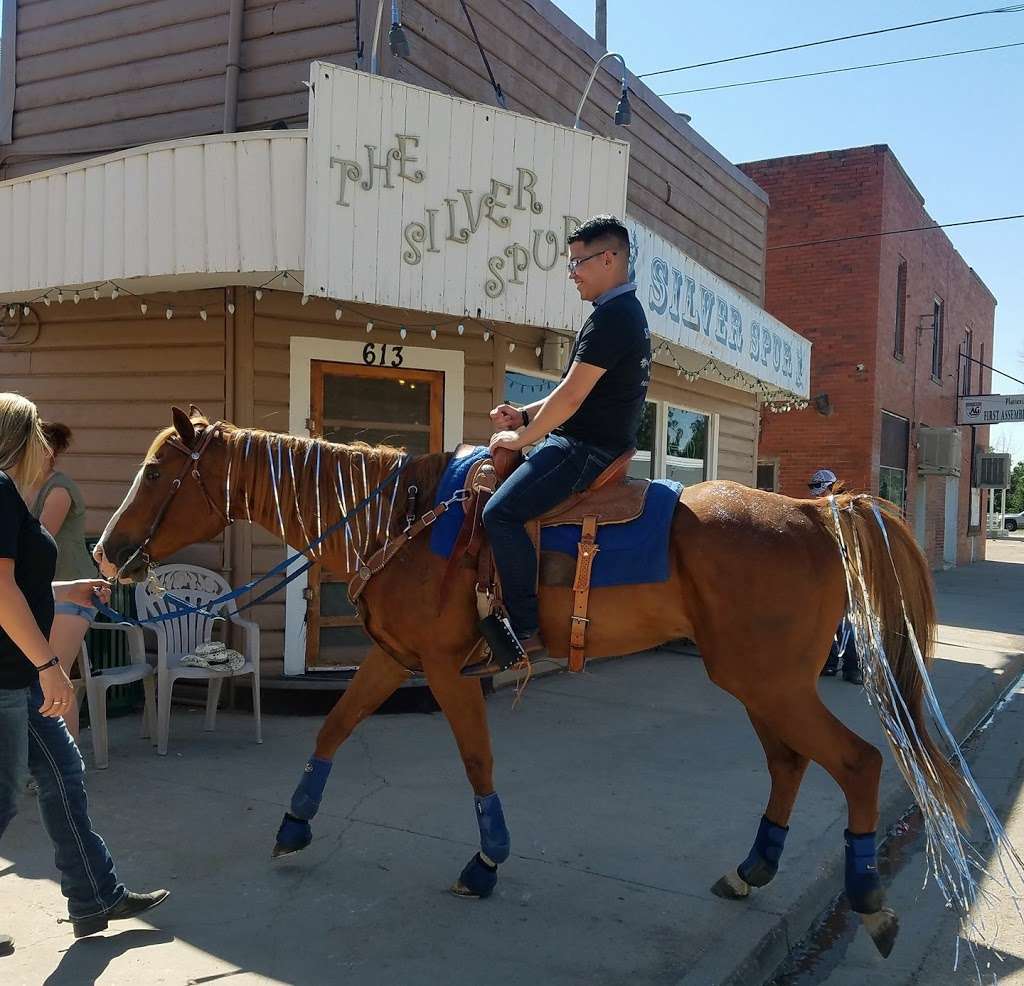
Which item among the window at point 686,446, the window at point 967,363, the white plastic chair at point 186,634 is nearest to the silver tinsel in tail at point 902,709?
the white plastic chair at point 186,634

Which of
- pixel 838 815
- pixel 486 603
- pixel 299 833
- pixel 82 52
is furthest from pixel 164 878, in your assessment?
pixel 82 52

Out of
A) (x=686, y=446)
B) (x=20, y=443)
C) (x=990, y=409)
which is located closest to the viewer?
(x=20, y=443)

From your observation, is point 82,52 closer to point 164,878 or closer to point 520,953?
point 164,878

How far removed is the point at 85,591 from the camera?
3.21m

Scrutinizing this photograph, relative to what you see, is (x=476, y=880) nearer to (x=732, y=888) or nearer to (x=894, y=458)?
(x=732, y=888)

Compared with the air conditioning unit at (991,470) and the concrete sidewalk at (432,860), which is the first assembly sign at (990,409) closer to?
the air conditioning unit at (991,470)

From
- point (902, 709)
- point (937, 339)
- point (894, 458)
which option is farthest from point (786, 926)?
point (937, 339)

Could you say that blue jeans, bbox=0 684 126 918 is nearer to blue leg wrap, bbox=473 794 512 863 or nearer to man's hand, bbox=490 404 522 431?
blue leg wrap, bbox=473 794 512 863

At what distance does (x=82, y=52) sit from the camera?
290 inches

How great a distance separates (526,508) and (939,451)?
19.7m

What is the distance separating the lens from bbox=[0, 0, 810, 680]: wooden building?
17.6ft

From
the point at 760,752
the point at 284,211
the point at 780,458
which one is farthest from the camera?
the point at 780,458

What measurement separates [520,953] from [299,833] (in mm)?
1165

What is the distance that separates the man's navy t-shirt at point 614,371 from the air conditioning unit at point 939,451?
19.1m
